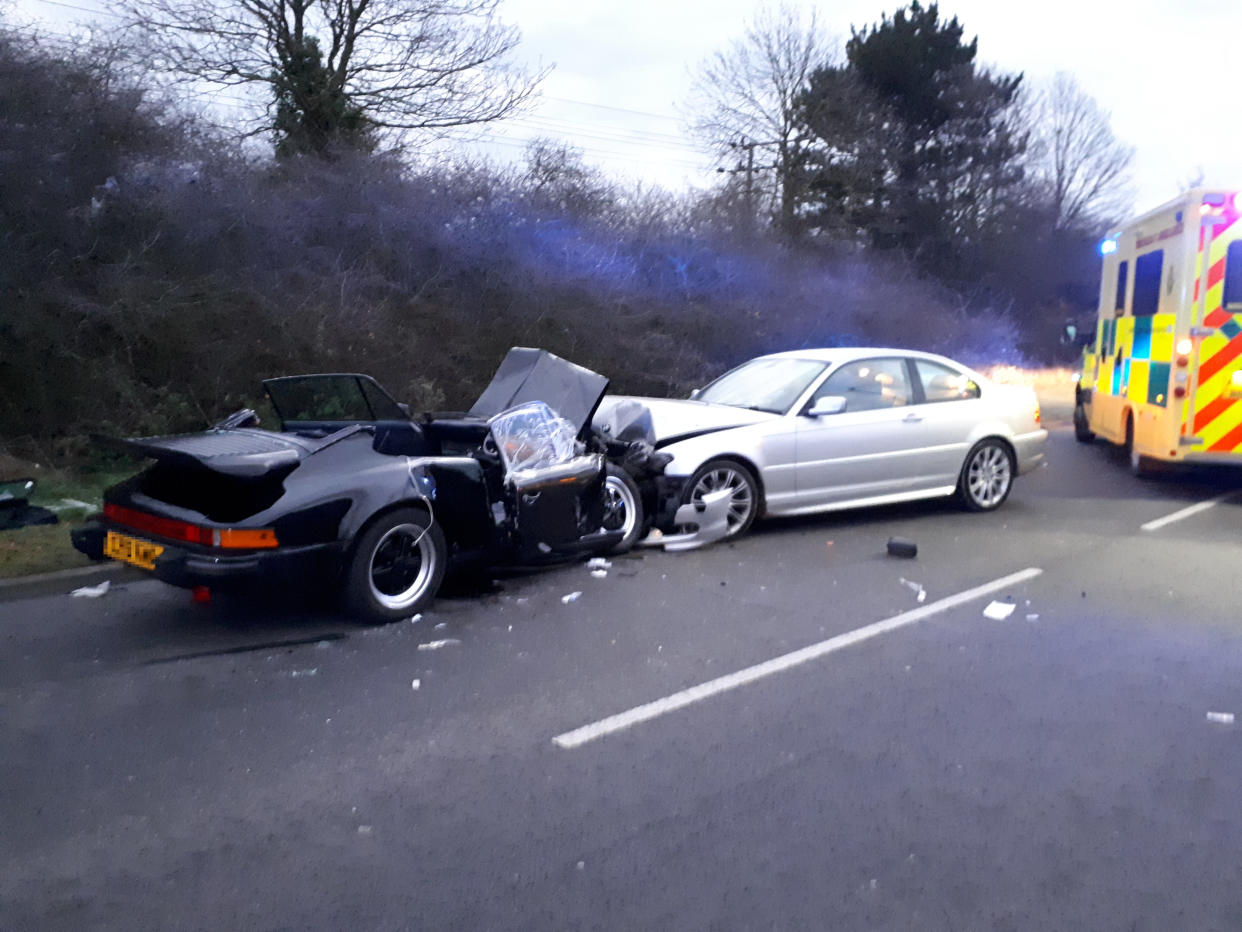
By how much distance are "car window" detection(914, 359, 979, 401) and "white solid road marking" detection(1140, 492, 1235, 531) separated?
1.87 meters

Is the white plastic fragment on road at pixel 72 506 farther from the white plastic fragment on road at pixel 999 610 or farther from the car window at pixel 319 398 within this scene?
the white plastic fragment on road at pixel 999 610

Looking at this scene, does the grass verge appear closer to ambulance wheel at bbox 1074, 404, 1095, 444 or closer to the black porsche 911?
the black porsche 911

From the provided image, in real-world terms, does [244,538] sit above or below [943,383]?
below

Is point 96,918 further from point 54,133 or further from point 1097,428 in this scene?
point 1097,428

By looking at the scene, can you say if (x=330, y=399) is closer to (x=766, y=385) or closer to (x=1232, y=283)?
(x=766, y=385)

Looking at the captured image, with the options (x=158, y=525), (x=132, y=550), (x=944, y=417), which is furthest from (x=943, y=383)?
(x=132, y=550)

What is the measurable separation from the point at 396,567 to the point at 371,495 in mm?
521

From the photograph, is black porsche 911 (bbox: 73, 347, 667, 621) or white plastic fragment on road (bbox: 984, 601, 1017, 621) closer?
black porsche 911 (bbox: 73, 347, 667, 621)

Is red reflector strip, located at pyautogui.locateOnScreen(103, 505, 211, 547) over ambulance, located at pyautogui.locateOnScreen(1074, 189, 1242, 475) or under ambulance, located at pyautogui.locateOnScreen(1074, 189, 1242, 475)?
under

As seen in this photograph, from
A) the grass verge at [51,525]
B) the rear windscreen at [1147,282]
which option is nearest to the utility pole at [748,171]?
the rear windscreen at [1147,282]

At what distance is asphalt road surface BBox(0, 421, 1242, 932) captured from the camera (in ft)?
11.0

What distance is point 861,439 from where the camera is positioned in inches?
359

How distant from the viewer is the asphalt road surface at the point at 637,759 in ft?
11.0

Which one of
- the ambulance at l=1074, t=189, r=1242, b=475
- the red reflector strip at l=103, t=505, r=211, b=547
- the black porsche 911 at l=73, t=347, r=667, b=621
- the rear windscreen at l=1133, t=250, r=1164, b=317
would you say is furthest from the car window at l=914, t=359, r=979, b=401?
the red reflector strip at l=103, t=505, r=211, b=547
